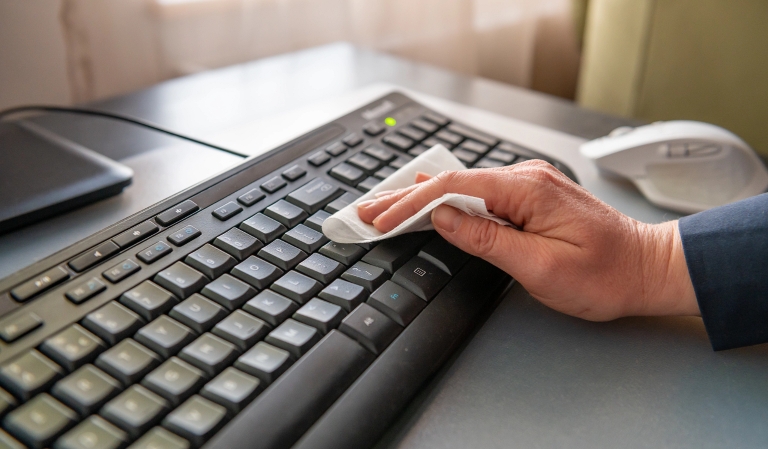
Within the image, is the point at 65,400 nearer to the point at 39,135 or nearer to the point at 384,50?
the point at 39,135

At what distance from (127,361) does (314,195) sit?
0.65 ft

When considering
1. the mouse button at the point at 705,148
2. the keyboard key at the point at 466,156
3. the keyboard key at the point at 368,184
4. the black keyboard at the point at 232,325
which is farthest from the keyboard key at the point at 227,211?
the mouse button at the point at 705,148

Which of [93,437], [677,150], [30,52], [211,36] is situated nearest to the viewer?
[93,437]

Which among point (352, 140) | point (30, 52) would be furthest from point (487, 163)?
point (30, 52)

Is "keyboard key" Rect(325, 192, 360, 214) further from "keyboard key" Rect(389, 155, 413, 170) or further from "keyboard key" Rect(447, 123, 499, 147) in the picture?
"keyboard key" Rect(447, 123, 499, 147)

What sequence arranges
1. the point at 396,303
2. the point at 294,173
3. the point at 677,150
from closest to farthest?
the point at 396,303 < the point at 294,173 < the point at 677,150

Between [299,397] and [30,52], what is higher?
[30,52]

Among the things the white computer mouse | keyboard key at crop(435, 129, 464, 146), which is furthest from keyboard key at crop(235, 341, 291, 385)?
the white computer mouse

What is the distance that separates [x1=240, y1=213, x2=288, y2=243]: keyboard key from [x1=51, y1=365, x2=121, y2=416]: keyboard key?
141 mm

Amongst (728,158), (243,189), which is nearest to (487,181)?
(243,189)

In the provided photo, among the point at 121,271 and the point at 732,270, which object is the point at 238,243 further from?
the point at 732,270

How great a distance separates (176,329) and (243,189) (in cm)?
15

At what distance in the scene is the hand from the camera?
16.7 inches

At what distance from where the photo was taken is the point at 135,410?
30 centimetres
